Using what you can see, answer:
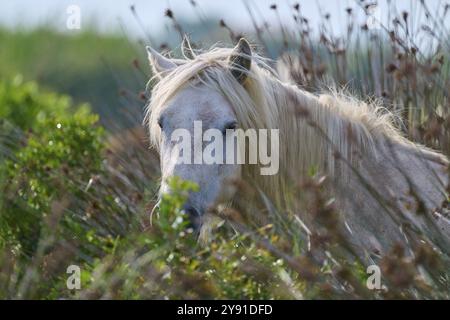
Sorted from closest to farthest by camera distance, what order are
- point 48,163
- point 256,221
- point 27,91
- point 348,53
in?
1. point 256,221
2. point 48,163
3. point 348,53
4. point 27,91

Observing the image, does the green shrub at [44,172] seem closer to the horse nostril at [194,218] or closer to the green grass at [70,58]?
the horse nostril at [194,218]

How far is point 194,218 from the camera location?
416 cm

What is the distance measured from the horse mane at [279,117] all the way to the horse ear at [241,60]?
0.03 metres

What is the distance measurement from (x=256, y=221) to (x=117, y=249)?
0.72 m

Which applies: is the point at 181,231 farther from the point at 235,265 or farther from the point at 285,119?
the point at 285,119

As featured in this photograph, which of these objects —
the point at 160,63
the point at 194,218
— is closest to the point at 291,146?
the point at 194,218

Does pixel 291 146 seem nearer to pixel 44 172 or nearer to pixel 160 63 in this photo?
pixel 160 63

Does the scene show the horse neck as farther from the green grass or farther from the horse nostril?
the green grass

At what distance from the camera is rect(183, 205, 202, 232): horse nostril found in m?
4.13

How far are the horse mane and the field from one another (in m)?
0.16

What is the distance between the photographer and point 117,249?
4215mm

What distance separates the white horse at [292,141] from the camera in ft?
14.4

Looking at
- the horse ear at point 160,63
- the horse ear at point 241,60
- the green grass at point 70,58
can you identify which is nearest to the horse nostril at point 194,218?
the horse ear at point 241,60
